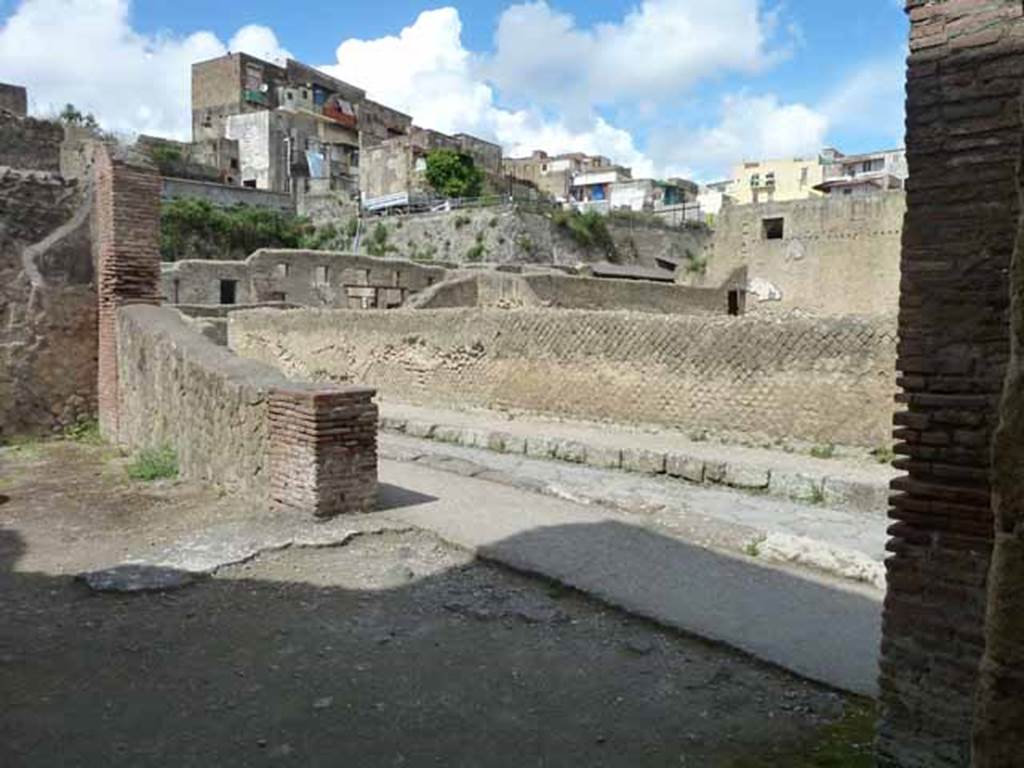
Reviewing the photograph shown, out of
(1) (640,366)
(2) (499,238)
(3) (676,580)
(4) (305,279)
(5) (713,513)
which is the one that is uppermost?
(2) (499,238)

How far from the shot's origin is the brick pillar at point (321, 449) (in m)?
5.90

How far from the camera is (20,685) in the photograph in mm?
3555

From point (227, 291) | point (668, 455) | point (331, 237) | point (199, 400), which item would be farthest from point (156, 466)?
point (331, 237)

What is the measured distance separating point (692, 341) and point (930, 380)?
770cm

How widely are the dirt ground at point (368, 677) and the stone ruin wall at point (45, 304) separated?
4641 millimetres

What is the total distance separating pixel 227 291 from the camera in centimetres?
2477

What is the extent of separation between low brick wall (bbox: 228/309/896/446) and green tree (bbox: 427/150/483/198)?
106 feet

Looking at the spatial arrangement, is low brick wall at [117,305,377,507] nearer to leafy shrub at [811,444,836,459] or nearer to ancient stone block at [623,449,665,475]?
ancient stone block at [623,449,665,475]

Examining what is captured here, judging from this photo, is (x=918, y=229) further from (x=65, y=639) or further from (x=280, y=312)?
(x=280, y=312)

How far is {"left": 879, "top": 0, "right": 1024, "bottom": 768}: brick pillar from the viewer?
2502 millimetres

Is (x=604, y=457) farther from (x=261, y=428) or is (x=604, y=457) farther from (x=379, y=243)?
(x=379, y=243)

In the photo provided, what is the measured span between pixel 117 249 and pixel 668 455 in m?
6.57

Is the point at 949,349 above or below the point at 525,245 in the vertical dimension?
below

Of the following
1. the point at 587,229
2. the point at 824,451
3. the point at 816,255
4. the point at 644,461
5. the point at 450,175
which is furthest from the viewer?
the point at 450,175
